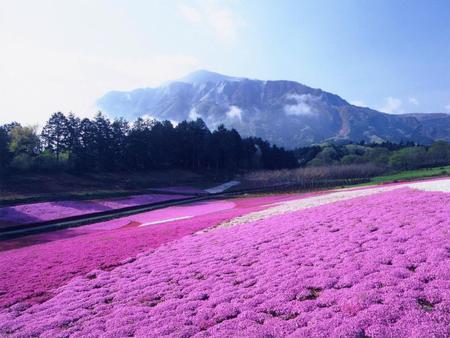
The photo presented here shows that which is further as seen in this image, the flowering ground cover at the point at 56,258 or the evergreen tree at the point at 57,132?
the evergreen tree at the point at 57,132

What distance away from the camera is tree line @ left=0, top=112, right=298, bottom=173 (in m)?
76.4

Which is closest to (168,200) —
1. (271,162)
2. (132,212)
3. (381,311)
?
(132,212)

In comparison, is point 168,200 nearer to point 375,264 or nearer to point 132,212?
point 132,212

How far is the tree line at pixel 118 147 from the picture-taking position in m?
76.4

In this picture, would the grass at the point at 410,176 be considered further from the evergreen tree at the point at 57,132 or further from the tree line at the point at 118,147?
the evergreen tree at the point at 57,132

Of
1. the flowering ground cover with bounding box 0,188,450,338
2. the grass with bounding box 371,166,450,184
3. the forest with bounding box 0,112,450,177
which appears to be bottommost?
the grass with bounding box 371,166,450,184

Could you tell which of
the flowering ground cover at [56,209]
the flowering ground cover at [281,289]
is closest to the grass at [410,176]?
the flowering ground cover at [56,209]

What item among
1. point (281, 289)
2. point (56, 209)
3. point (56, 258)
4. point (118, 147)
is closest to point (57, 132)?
point (118, 147)

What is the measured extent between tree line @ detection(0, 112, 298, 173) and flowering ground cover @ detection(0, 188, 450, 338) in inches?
2547

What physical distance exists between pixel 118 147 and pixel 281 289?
8625cm

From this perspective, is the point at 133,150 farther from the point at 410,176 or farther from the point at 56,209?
the point at 410,176

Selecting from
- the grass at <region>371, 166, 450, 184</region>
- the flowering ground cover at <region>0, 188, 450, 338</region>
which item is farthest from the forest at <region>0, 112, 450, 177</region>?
the flowering ground cover at <region>0, 188, 450, 338</region>

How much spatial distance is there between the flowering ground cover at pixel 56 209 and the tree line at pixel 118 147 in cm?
2697

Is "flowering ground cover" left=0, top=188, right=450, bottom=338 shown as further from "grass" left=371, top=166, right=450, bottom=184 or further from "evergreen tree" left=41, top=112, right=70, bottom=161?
"evergreen tree" left=41, top=112, right=70, bottom=161
